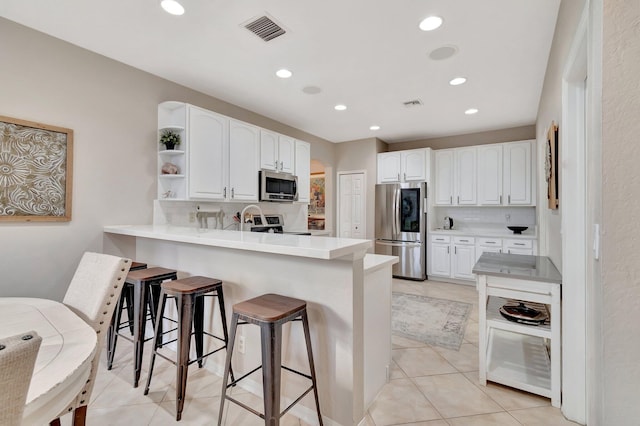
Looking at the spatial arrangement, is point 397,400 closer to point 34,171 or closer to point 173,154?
point 173,154

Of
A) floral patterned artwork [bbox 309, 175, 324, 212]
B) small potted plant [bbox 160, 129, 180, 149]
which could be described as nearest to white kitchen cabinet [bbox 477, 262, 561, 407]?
small potted plant [bbox 160, 129, 180, 149]

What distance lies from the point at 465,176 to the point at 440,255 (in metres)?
1.47

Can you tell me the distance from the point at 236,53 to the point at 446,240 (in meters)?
4.33

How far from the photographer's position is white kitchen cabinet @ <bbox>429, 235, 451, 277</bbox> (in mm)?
5047

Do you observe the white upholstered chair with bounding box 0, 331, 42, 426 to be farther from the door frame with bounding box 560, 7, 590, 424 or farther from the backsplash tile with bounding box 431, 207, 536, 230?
the backsplash tile with bounding box 431, 207, 536, 230

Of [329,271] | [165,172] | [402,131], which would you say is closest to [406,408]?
[329,271]

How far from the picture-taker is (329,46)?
99.2 inches

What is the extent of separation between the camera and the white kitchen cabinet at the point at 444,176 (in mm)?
5227

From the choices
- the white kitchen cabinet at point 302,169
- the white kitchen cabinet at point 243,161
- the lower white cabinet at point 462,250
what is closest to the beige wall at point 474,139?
the lower white cabinet at point 462,250

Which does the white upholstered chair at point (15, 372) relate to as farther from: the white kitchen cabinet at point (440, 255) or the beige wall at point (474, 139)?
the beige wall at point (474, 139)

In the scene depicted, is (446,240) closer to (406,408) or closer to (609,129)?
(406,408)

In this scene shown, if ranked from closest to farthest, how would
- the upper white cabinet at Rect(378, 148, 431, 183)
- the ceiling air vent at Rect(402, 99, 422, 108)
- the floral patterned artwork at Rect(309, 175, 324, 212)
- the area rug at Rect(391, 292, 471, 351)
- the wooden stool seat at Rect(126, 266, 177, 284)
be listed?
the wooden stool seat at Rect(126, 266, 177, 284) → the area rug at Rect(391, 292, 471, 351) → the ceiling air vent at Rect(402, 99, 422, 108) → the upper white cabinet at Rect(378, 148, 431, 183) → the floral patterned artwork at Rect(309, 175, 324, 212)

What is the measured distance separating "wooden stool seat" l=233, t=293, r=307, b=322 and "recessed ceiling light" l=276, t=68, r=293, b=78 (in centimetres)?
232

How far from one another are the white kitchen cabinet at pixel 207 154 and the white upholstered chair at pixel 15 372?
2651 mm
